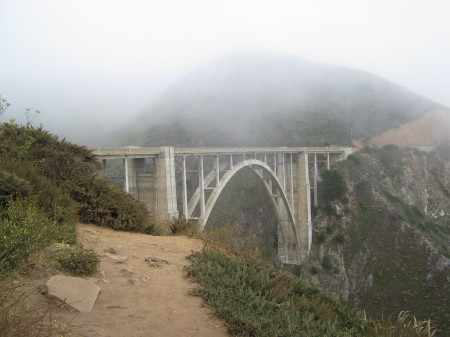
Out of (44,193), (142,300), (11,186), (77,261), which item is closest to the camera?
(142,300)

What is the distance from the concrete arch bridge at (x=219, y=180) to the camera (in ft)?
46.1

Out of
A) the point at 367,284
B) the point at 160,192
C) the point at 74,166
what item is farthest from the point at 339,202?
the point at 74,166

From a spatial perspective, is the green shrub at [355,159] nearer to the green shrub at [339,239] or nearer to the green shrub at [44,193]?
the green shrub at [339,239]

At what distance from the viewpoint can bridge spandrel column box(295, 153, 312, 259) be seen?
33094 mm

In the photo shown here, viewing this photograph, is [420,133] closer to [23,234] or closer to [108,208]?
[108,208]

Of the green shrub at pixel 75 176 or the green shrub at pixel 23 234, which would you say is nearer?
the green shrub at pixel 23 234

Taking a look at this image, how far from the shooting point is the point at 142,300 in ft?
15.5

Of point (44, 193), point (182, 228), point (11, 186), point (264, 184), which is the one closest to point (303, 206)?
point (264, 184)

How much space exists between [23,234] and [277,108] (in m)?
78.2

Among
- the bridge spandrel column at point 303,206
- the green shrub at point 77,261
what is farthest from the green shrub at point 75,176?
the bridge spandrel column at point 303,206

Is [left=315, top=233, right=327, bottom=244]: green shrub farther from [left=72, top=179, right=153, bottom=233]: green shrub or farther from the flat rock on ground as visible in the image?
the flat rock on ground

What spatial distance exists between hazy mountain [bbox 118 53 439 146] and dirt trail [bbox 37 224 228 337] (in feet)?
175

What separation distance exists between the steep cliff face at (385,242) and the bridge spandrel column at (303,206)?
183 centimetres

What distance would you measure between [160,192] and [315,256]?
A: 1066 inches
